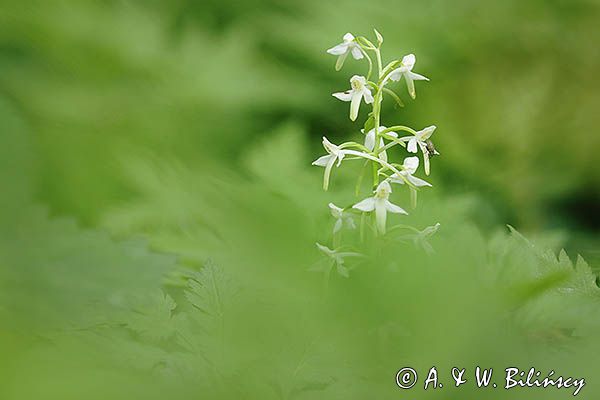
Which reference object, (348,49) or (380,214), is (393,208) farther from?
(348,49)

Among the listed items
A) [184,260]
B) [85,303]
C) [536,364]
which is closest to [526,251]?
[536,364]

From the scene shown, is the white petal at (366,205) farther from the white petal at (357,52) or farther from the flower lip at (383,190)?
the white petal at (357,52)

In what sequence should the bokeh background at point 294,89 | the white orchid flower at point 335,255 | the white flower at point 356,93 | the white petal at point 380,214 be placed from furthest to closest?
the bokeh background at point 294,89 → the white flower at point 356,93 → the white petal at point 380,214 → the white orchid flower at point 335,255

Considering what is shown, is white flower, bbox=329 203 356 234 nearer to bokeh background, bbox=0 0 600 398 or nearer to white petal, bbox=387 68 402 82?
white petal, bbox=387 68 402 82

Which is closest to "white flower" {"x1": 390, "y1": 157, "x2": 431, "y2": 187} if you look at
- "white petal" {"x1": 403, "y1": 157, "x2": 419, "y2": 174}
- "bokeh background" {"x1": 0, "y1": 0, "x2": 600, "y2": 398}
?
"white petal" {"x1": 403, "y1": 157, "x2": 419, "y2": 174}

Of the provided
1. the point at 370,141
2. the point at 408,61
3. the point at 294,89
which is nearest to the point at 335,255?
the point at 370,141

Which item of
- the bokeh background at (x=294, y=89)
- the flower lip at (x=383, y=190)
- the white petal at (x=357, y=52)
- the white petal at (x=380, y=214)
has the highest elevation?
the bokeh background at (x=294, y=89)

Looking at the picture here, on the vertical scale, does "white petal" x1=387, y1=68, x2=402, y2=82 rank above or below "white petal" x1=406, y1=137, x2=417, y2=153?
above

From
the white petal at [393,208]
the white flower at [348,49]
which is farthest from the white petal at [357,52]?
the white petal at [393,208]

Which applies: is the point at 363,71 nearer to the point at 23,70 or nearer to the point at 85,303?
the point at 23,70
